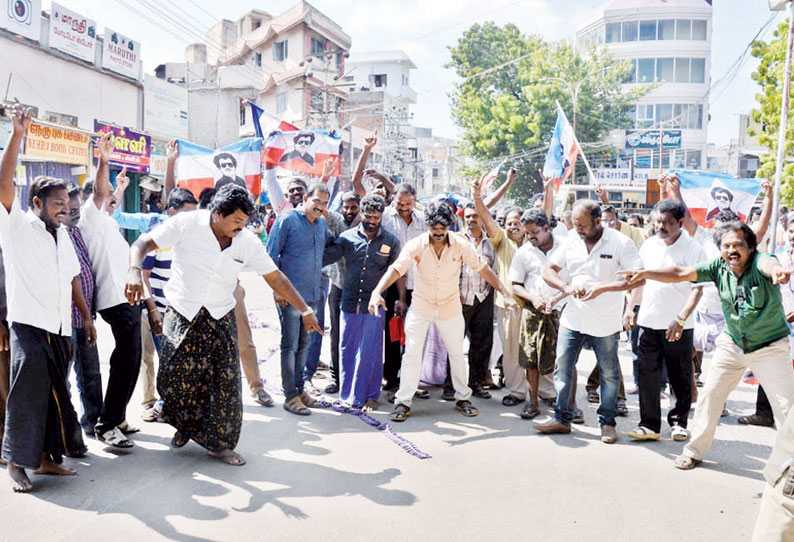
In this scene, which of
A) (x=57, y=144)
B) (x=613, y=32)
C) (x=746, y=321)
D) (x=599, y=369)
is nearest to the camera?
(x=746, y=321)

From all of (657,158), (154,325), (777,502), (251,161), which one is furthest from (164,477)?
(657,158)

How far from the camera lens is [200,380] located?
4.63 metres

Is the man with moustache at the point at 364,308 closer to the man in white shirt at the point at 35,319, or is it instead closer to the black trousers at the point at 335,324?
the black trousers at the point at 335,324

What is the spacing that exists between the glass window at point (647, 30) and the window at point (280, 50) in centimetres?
2358

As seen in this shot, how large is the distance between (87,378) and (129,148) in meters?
15.6

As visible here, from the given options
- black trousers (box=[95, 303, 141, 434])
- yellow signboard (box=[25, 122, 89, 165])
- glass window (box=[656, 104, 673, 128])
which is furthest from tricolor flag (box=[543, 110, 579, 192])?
glass window (box=[656, 104, 673, 128])

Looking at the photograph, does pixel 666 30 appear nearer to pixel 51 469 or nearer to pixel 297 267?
pixel 297 267

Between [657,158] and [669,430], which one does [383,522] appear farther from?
[657,158]

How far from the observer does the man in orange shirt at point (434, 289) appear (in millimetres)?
5898

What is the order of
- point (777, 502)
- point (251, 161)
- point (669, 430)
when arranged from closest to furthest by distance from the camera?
point (777, 502)
point (669, 430)
point (251, 161)

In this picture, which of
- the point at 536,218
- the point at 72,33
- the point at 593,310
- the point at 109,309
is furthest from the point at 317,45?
the point at 593,310

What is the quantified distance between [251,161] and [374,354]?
422cm

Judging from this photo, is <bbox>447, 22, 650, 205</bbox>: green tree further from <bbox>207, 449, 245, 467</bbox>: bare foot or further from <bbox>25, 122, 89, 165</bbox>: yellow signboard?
<bbox>207, 449, 245, 467</bbox>: bare foot

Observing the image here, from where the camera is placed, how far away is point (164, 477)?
4340mm
